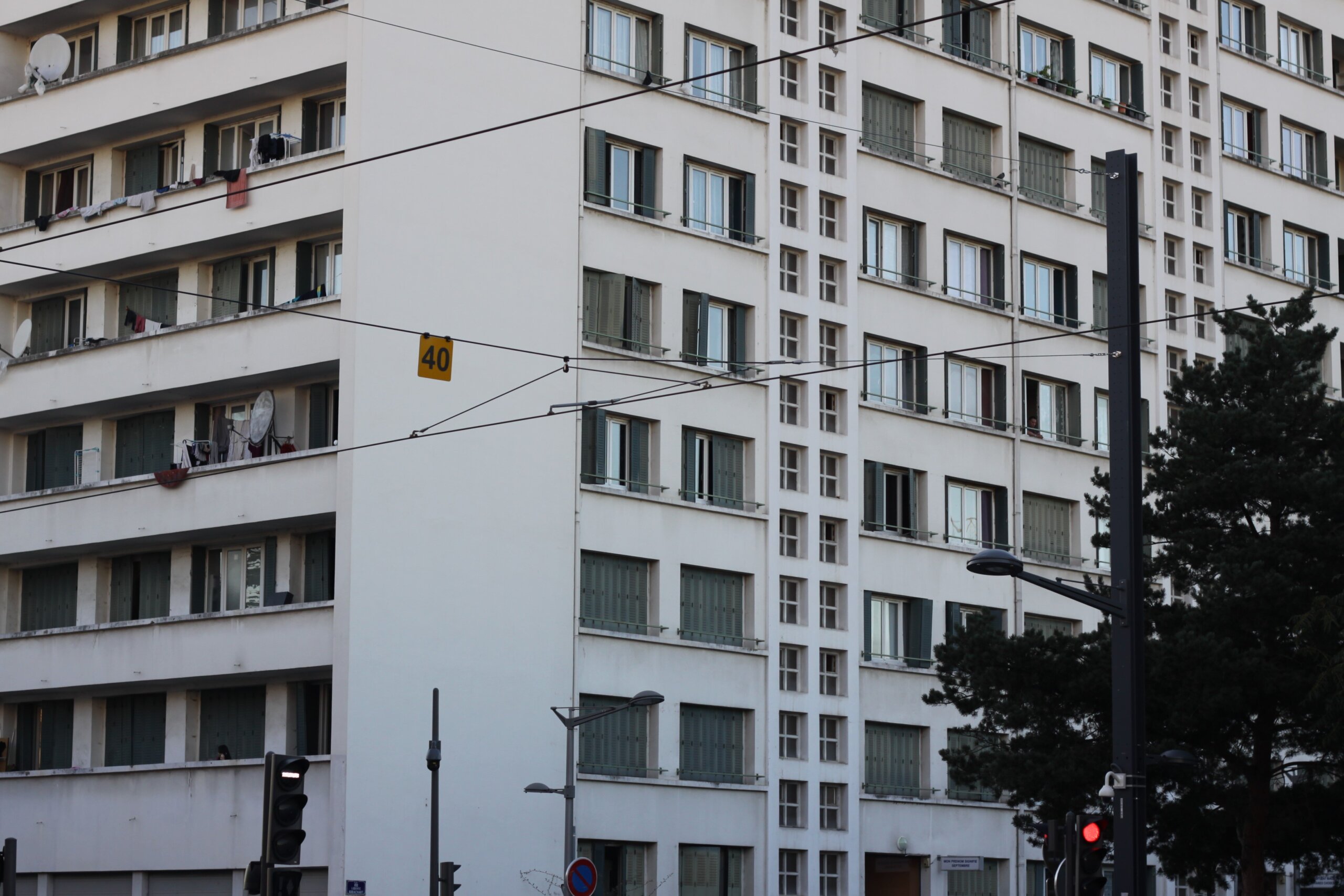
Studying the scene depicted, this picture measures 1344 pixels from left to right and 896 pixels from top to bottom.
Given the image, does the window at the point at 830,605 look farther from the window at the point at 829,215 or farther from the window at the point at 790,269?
the window at the point at 829,215

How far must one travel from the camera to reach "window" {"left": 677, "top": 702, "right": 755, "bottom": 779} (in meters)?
41.2

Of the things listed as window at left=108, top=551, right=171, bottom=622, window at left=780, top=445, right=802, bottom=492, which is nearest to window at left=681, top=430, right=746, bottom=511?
window at left=780, top=445, right=802, bottom=492

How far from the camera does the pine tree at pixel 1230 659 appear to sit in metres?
31.8

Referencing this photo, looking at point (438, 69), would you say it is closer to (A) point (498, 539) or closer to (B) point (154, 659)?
(A) point (498, 539)

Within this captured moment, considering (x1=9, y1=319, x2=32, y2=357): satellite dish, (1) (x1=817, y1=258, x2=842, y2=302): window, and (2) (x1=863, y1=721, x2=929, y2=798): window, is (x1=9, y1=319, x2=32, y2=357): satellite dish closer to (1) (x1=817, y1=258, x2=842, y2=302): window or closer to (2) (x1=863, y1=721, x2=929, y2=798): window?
(1) (x1=817, y1=258, x2=842, y2=302): window

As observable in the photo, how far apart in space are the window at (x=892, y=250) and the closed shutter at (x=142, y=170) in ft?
47.0

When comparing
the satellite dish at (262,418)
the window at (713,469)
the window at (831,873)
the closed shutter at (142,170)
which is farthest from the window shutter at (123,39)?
the window at (831,873)

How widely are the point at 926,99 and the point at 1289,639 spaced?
60.4ft

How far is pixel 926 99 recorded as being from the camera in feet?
156

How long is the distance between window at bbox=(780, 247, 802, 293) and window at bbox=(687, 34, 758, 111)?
2950mm

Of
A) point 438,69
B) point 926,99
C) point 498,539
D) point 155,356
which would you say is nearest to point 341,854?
point 498,539

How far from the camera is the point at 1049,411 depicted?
4922 cm

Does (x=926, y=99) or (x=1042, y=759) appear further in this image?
(x=926, y=99)

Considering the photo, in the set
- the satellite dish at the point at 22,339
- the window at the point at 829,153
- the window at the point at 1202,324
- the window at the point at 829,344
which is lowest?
the satellite dish at the point at 22,339
